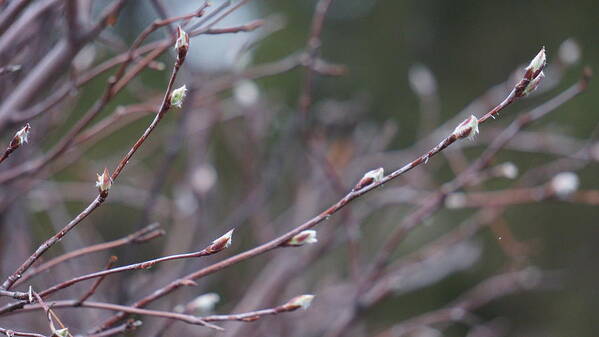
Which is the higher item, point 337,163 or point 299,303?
point 337,163

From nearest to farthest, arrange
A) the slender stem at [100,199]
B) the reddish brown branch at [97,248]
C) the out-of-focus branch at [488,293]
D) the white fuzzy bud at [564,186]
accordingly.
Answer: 1. the slender stem at [100,199]
2. the reddish brown branch at [97,248]
3. the white fuzzy bud at [564,186]
4. the out-of-focus branch at [488,293]

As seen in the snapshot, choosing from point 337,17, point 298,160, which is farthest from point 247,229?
point 337,17

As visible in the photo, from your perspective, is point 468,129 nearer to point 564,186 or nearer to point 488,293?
point 564,186

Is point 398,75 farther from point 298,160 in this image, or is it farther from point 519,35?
point 298,160

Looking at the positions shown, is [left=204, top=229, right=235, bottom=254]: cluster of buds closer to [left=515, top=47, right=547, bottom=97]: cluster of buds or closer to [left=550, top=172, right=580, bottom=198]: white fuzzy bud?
[left=515, top=47, right=547, bottom=97]: cluster of buds

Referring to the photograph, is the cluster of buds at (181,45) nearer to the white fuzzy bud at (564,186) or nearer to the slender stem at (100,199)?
the slender stem at (100,199)

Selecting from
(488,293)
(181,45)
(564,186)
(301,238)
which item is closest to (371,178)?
(301,238)

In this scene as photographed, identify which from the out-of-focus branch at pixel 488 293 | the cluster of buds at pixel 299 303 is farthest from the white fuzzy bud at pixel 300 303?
the out-of-focus branch at pixel 488 293
